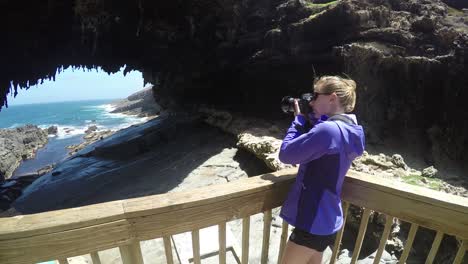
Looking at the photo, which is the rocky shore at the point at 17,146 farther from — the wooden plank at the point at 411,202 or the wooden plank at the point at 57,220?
the wooden plank at the point at 411,202

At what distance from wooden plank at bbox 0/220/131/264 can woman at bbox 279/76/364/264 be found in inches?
44.1

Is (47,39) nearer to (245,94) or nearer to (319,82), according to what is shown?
(245,94)

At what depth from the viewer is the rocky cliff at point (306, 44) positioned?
11156 mm

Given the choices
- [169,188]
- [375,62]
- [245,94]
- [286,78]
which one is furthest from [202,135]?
[375,62]

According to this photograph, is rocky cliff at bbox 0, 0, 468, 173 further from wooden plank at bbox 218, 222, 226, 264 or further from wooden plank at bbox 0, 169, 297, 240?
wooden plank at bbox 218, 222, 226, 264

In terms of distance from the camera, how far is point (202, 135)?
46.0ft

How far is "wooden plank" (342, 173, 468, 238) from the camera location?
6.23 feet

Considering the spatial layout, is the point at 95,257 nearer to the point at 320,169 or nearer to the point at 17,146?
the point at 320,169

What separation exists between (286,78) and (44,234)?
13.5 metres

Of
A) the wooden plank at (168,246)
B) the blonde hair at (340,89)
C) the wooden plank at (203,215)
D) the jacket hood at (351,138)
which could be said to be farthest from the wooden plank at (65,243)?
the blonde hair at (340,89)

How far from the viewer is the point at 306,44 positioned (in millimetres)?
12367

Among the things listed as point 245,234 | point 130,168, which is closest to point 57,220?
point 245,234

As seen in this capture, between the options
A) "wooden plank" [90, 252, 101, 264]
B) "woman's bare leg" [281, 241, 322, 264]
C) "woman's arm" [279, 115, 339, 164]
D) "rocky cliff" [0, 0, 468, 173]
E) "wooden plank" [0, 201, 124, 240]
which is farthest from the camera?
"rocky cliff" [0, 0, 468, 173]

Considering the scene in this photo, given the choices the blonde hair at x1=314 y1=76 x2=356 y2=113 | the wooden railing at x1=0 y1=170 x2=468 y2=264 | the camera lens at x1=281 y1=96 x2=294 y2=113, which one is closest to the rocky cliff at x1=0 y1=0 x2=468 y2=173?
the camera lens at x1=281 y1=96 x2=294 y2=113
